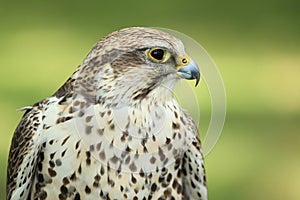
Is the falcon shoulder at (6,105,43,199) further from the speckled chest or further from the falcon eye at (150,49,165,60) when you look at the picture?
the falcon eye at (150,49,165,60)

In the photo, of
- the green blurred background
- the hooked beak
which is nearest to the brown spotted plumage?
the hooked beak

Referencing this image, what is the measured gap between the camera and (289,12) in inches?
380

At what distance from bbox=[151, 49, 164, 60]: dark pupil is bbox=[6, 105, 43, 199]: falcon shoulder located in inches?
17.4

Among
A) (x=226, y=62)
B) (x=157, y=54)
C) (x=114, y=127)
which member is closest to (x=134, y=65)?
(x=157, y=54)

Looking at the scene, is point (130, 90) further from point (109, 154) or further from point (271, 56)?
point (271, 56)

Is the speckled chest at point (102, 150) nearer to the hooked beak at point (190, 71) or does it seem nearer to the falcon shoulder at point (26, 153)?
the falcon shoulder at point (26, 153)

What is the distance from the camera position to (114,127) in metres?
3.15

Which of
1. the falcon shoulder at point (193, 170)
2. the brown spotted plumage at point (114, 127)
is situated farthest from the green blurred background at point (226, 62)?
the brown spotted plumage at point (114, 127)

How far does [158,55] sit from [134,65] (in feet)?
0.27

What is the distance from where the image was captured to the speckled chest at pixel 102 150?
124 inches

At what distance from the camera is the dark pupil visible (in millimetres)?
3066

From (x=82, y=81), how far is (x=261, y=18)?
265 inches

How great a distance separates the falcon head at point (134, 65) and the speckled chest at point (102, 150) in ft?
0.19

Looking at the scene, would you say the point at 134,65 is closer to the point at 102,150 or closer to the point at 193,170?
the point at 102,150
